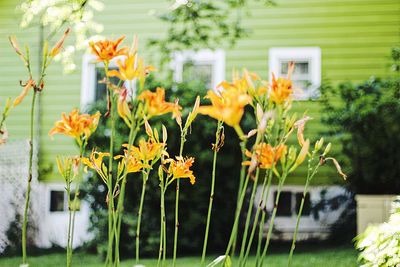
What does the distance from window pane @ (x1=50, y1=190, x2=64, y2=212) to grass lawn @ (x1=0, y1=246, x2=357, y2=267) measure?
211 cm

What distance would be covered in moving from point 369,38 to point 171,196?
4.31 meters

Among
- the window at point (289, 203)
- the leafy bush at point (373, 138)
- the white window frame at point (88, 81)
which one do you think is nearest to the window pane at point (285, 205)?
the window at point (289, 203)

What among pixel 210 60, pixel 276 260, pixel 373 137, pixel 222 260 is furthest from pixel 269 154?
pixel 210 60

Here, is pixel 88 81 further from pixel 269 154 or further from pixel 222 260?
pixel 269 154

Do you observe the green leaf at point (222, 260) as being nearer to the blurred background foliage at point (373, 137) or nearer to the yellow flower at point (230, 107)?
the yellow flower at point (230, 107)

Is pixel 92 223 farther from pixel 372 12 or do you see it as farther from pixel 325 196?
pixel 372 12

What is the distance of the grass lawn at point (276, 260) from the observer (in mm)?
6488

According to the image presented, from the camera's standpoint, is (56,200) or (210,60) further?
(56,200)

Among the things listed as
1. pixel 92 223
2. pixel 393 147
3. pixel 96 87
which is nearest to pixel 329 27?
pixel 393 147

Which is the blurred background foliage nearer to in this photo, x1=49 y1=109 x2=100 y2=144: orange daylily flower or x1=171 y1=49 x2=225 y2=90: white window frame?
x1=171 y1=49 x2=225 y2=90: white window frame

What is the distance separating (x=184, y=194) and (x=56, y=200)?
11.9ft

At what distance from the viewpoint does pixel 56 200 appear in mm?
10219

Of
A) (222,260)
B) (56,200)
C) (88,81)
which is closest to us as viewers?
(222,260)

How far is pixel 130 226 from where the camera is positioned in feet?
24.5
